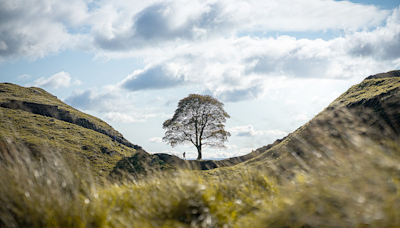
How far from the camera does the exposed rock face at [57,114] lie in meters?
54.2

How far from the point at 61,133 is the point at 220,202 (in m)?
46.1

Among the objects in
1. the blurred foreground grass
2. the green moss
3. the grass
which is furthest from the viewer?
the green moss

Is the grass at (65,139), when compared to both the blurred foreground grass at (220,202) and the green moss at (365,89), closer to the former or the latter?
the blurred foreground grass at (220,202)

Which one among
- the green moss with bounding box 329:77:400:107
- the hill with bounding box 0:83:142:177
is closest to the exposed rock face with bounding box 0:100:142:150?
the hill with bounding box 0:83:142:177

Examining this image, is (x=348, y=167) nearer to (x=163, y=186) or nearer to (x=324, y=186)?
(x=324, y=186)

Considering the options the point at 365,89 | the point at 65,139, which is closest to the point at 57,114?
the point at 65,139

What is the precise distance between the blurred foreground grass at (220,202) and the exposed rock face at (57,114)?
4912cm

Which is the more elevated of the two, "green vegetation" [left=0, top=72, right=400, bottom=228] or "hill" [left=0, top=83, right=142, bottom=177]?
"hill" [left=0, top=83, right=142, bottom=177]

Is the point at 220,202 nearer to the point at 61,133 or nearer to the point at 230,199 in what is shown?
the point at 230,199

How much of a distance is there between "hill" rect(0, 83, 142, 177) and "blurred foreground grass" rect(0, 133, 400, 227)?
96.4 ft

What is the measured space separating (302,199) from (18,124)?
166 ft

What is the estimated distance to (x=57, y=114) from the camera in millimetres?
55938

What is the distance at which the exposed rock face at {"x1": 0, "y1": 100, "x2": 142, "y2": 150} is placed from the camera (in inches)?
2135

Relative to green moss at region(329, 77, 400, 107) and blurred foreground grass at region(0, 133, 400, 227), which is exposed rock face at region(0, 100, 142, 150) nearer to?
green moss at region(329, 77, 400, 107)
